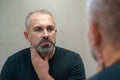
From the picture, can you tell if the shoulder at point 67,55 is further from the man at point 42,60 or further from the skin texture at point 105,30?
the skin texture at point 105,30

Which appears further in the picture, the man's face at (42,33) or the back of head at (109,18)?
the man's face at (42,33)

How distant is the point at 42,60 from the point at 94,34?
1229mm

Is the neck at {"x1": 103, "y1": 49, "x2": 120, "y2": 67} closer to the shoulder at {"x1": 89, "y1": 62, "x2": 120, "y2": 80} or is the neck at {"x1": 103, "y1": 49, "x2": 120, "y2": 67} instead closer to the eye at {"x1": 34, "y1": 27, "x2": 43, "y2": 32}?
the shoulder at {"x1": 89, "y1": 62, "x2": 120, "y2": 80}

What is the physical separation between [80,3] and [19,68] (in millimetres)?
1241

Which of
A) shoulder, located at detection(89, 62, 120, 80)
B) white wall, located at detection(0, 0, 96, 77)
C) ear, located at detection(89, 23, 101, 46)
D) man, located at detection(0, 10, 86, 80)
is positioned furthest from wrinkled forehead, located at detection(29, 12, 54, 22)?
shoulder, located at detection(89, 62, 120, 80)

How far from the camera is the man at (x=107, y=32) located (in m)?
0.69

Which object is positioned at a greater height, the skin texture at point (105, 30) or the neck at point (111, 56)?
the skin texture at point (105, 30)

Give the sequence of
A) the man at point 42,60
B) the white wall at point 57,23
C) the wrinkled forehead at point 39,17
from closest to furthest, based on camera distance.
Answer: the man at point 42,60
the wrinkled forehead at point 39,17
the white wall at point 57,23

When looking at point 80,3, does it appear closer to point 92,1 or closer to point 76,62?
point 76,62

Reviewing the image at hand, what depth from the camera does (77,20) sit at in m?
2.81

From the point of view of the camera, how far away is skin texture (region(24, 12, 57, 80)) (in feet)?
6.32

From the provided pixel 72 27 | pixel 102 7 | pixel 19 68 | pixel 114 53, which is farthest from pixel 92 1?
pixel 72 27

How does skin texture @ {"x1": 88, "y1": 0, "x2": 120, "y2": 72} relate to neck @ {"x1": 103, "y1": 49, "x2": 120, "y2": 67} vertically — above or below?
above

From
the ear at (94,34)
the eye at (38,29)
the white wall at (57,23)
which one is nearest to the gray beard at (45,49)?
the eye at (38,29)
